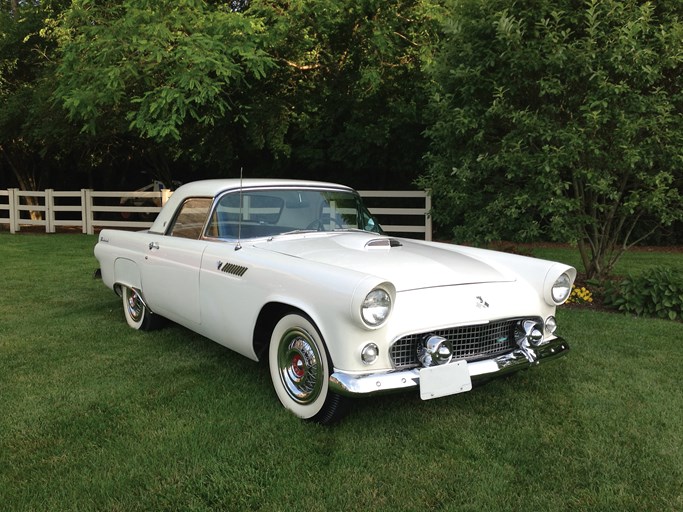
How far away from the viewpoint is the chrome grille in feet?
10.1

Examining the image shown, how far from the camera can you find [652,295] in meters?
5.95

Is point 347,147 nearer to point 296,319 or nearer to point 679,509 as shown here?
point 296,319

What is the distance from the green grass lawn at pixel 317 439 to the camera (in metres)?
2.56

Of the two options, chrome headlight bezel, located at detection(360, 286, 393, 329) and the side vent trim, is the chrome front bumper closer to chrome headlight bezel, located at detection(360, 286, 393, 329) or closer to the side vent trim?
chrome headlight bezel, located at detection(360, 286, 393, 329)

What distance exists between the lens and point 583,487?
2.63 m

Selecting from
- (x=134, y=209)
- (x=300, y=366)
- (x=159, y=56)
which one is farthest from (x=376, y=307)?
(x=134, y=209)

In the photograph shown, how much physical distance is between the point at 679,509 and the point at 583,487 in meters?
0.39

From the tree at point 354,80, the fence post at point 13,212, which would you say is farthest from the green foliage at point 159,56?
the fence post at point 13,212

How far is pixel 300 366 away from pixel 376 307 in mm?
731

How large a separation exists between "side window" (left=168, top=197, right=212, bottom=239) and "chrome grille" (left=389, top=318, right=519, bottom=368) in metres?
2.00

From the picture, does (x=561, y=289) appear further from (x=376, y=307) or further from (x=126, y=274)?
(x=126, y=274)

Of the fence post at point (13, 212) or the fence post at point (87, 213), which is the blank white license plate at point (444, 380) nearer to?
the fence post at point (87, 213)

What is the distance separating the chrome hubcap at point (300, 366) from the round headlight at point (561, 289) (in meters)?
1.63

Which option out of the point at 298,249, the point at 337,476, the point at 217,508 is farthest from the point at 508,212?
the point at 217,508
